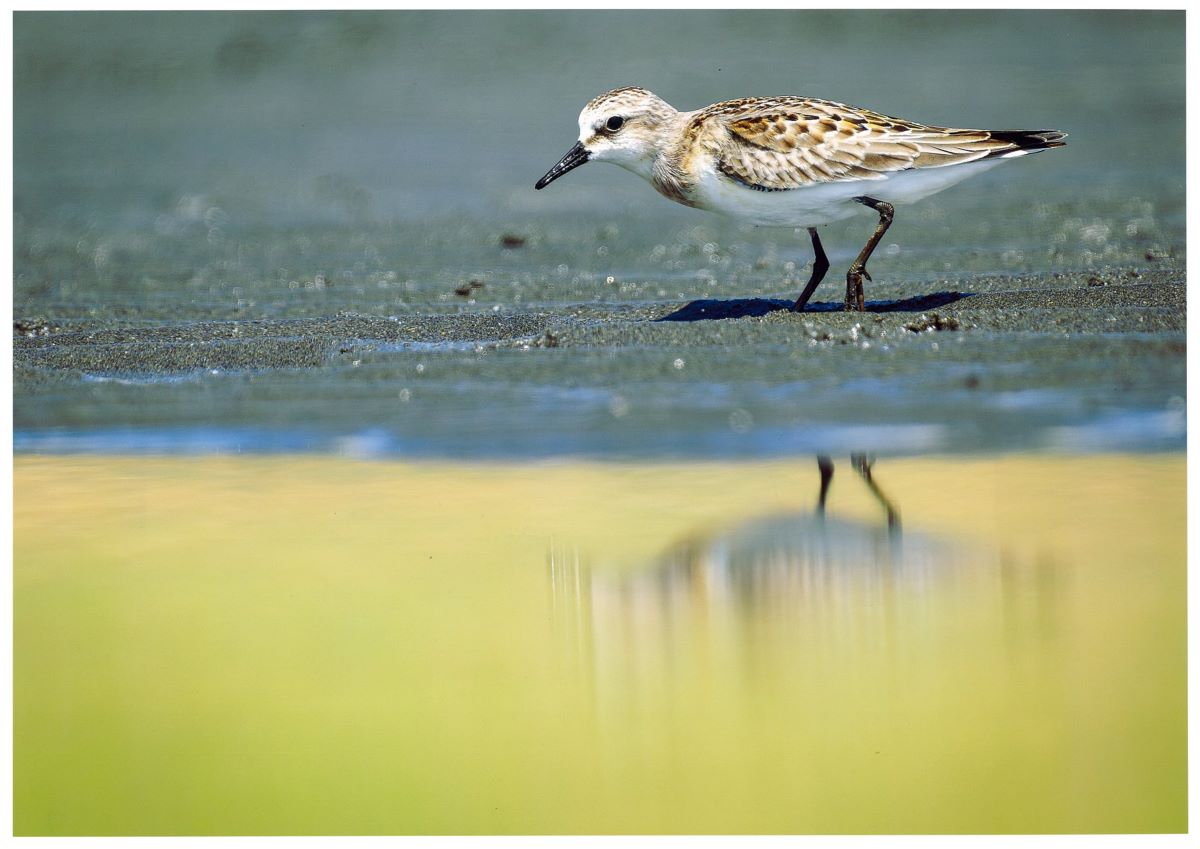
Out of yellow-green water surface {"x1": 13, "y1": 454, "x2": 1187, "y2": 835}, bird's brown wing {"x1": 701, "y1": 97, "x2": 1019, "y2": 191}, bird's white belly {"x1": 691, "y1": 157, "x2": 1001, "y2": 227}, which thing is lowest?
yellow-green water surface {"x1": 13, "y1": 454, "x2": 1187, "y2": 835}

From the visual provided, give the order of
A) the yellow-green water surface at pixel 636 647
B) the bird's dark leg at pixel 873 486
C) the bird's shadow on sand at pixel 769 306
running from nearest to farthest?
the yellow-green water surface at pixel 636 647, the bird's dark leg at pixel 873 486, the bird's shadow on sand at pixel 769 306

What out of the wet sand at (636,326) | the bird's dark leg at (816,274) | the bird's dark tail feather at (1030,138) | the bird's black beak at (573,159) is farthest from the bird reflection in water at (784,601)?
the bird's black beak at (573,159)

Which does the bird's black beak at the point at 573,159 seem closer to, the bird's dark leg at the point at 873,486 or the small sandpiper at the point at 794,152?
the small sandpiper at the point at 794,152

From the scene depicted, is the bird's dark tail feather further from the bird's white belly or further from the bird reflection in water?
the bird reflection in water

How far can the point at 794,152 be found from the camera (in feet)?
21.0

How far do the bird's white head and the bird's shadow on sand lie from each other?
2.36ft

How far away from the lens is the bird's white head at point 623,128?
6.77 metres

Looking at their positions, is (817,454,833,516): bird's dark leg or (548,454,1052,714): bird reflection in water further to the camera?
(817,454,833,516): bird's dark leg

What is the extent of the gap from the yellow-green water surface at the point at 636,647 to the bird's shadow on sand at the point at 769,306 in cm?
166

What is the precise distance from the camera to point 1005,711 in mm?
4281

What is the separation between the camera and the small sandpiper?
643 cm

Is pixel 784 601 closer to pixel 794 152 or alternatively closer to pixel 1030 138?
pixel 794 152

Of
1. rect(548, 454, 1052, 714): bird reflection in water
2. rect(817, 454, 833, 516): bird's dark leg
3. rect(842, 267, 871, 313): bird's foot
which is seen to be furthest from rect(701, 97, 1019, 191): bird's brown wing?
rect(548, 454, 1052, 714): bird reflection in water

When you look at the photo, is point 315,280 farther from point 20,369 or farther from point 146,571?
point 146,571
